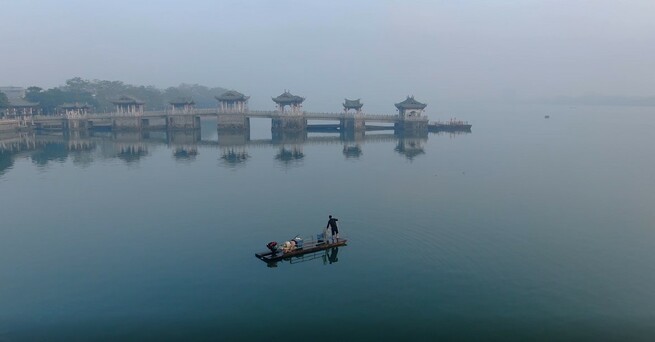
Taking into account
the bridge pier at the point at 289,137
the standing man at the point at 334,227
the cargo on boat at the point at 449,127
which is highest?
the cargo on boat at the point at 449,127

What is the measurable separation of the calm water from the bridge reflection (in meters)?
7.98

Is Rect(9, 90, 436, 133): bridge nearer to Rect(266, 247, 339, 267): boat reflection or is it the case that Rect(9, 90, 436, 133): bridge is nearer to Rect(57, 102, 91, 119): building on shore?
Rect(57, 102, 91, 119): building on shore

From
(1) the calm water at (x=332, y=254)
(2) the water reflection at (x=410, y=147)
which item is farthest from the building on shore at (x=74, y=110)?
(2) the water reflection at (x=410, y=147)

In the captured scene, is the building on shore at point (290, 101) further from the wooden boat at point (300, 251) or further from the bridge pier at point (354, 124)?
the wooden boat at point (300, 251)

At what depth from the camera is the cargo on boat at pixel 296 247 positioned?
1900 cm

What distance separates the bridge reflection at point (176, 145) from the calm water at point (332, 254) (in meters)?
7.98

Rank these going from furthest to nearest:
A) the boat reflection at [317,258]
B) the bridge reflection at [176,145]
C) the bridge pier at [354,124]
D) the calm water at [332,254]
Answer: the bridge pier at [354,124] < the bridge reflection at [176,145] < the boat reflection at [317,258] < the calm water at [332,254]

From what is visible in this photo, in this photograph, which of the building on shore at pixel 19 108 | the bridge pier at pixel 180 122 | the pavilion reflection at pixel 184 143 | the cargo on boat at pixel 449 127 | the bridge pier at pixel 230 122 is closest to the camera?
the pavilion reflection at pixel 184 143

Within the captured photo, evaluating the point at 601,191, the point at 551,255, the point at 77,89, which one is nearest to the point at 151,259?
the point at 551,255

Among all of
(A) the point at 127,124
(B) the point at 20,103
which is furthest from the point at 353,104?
(B) the point at 20,103

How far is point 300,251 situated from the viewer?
778 inches

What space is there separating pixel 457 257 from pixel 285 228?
8303mm

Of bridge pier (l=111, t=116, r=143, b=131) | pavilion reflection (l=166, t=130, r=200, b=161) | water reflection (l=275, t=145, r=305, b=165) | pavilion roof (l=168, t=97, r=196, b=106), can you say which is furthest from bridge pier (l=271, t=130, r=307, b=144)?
bridge pier (l=111, t=116, r=143, b=131)

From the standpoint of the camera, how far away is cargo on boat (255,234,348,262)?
18995mm
